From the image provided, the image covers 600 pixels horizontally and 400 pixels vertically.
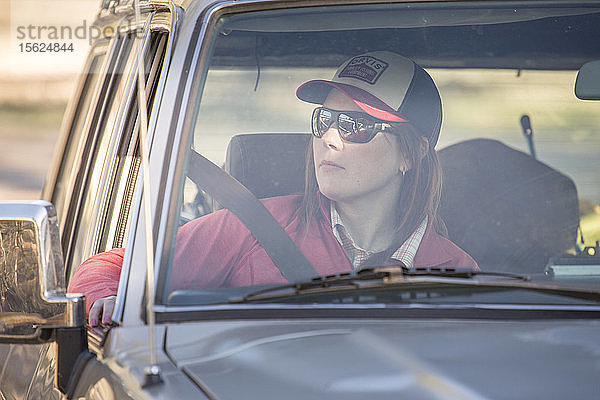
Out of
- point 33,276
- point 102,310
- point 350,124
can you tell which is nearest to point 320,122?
point 350,124

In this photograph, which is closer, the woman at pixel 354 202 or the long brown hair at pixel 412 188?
the woman at pixel 354 202

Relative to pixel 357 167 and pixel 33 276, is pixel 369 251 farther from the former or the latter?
pixel 33 276

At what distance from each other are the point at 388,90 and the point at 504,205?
419mm

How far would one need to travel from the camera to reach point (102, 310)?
2471 millimetres

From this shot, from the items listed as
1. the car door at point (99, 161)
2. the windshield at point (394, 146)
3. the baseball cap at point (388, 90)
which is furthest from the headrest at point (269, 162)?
the car door at point (99, 161)

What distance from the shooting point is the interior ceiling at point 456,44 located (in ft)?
8.80

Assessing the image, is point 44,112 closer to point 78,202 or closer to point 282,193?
point 78,202

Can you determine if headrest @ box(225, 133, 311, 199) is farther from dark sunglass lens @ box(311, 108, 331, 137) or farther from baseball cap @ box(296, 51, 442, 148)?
baseball cap @ box(296, 51, 442, 148)

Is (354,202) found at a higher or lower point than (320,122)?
lower

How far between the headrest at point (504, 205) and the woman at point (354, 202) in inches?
1.5

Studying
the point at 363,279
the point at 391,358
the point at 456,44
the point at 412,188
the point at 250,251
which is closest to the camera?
the point at 391,358

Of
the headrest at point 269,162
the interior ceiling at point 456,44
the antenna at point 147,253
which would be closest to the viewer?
the antenna at point 147,253

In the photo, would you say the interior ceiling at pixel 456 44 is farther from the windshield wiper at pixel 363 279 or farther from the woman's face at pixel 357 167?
the windshield wiper at pixel 363 279

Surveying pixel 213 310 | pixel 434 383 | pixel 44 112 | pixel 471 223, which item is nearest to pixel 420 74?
pixel 471 223
